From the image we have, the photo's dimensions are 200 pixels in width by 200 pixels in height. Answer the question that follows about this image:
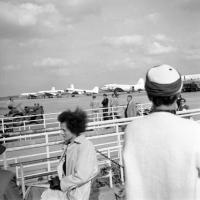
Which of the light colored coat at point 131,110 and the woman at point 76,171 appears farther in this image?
the light colored coat at point 131,110

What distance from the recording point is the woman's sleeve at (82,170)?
3.13 meters

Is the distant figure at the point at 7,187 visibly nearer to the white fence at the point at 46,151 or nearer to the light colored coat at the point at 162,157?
the light colored coat at the point at 162,157

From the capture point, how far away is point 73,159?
126 inches

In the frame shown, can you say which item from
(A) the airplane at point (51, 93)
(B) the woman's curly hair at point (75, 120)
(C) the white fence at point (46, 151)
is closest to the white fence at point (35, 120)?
(C) the white fence at point (46, 151)

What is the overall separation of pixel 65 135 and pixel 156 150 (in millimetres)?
1844

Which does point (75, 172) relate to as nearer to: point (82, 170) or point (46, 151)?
point (82, 170)

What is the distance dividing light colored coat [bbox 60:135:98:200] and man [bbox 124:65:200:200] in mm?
1347

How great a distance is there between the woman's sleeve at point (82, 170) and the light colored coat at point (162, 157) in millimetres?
1341

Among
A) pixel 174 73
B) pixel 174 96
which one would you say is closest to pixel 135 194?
pixel 174 96

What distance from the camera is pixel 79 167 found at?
3127mm

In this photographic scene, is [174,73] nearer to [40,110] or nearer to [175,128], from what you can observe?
[175,128]

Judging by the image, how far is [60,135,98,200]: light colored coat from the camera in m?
3.13

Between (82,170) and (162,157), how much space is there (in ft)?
5.02

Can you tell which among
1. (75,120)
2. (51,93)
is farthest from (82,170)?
(51,93)
